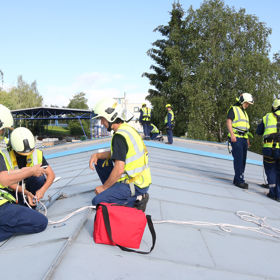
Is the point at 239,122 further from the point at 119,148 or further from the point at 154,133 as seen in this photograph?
the point at 154,133

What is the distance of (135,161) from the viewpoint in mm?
2750

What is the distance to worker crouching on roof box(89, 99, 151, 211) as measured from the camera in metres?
2.66

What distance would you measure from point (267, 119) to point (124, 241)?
375cm

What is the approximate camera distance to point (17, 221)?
245 cm

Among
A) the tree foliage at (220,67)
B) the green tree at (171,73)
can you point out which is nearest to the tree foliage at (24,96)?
the green tree at (171,73)

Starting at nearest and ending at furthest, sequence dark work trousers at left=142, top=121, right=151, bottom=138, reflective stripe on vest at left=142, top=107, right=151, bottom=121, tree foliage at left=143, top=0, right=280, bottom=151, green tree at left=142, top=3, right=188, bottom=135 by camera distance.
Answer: reflective stripe on vest at left=142, top=107, right=151, bottom=121, dark work trousers at left=142, top=121, right=151, bottom=138, tree foliage at left=143, top=0, right=280, bottom=151, green tree at left=142, top=3, right=188, bottom=135

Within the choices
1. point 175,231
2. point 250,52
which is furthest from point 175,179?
point 250,52

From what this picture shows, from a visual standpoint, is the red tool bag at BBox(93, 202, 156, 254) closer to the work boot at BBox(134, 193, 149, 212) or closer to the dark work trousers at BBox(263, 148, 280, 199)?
the work boot at BBox(134, 193, 149, 212)

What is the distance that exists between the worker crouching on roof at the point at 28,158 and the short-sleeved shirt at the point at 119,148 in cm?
84

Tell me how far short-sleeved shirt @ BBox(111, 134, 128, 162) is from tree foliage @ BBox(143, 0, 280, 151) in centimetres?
1974

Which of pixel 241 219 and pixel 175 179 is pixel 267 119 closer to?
pixel 175 179

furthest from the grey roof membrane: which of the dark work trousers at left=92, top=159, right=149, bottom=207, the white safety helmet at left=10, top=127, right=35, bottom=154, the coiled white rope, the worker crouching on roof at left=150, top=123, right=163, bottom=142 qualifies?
the worker crouching on roof at left=150, top=123, right=163, bottom=142

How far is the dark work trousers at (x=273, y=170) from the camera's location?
462 cm

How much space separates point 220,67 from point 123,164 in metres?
21.1
